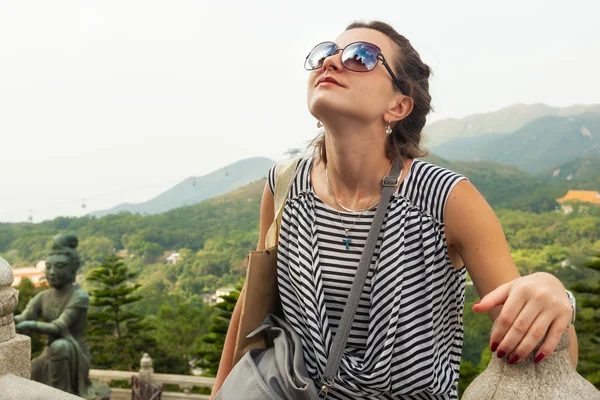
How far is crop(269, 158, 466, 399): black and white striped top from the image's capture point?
53.9 inches

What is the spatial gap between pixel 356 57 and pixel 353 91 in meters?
0.09

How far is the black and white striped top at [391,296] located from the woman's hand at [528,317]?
0.38 meters

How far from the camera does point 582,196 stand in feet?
109

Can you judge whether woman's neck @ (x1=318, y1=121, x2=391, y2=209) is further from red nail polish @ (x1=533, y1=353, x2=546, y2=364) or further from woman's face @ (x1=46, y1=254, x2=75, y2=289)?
woman's face @ (x1=46, y1=254, x2=75, y2=289)

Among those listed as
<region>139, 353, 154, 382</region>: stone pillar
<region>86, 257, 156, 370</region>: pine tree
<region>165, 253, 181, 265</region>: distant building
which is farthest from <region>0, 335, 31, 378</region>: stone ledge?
<region>165, 253, 181, 265</region>: distant building

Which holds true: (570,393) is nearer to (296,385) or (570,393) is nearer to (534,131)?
(296,385)

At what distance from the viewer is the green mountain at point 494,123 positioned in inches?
2270

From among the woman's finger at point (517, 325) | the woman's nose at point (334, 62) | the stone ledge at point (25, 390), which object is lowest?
the stone ledge at point (25, 390)

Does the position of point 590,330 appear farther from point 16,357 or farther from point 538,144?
point 538,144

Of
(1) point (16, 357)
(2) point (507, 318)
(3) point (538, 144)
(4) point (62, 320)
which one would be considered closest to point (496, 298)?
(2) point (507, 318)

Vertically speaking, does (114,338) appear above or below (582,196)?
below

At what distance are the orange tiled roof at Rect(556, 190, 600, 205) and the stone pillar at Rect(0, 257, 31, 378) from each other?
3379cm

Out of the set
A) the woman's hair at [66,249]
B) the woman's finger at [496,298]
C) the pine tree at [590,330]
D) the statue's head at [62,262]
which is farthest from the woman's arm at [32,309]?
the pine tree at [590,330]

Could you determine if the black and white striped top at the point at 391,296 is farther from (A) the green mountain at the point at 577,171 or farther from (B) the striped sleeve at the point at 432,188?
(A) the green mountain at the point at 577,171
